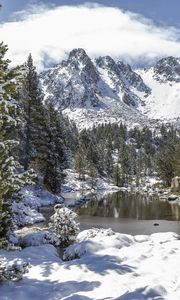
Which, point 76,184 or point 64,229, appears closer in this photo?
point 64,229

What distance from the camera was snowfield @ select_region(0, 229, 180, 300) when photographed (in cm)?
1480

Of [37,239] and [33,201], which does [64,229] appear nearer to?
[37,239]

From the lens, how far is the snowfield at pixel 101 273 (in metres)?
14.8

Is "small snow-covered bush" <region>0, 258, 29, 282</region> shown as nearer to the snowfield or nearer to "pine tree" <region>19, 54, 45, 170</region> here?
the snowfield

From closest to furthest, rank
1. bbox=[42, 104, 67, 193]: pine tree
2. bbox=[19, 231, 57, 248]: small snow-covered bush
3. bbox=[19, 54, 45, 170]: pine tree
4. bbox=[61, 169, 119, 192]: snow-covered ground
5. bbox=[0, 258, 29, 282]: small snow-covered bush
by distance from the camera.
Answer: bbox=[0, 258, 29, 282]: small snow-covered bush
bbox=[19, 231, 57, 248]: small snow-covered bush
bbox=[19, 54, 45, 170]: pine tree
bbox=[42, 104, 67, 193]: pine tree
bbox=[61, 169, 119, 192]: snow-covered ground

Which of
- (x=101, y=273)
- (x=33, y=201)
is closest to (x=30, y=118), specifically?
(x=33, y=201)

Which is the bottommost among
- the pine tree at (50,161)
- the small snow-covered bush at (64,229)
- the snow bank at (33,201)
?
the small snow-covered bush at (64,229)

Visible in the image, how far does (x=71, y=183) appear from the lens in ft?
391

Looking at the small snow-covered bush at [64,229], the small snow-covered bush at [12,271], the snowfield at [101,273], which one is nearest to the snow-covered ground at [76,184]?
the small snow-covered bush at [64,229]

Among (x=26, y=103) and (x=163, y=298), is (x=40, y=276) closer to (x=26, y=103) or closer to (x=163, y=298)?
(x=163, y=298)

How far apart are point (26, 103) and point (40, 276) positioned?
47.0 metres

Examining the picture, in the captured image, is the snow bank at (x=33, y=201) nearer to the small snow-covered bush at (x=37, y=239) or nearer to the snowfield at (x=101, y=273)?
the small snow-covered bush at (x=37, y=239)

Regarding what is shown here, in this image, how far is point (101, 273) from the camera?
17.5 metres

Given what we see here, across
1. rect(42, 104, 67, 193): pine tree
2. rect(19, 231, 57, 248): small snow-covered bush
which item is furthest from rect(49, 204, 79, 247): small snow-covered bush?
rect(42, 104, 67, 193): pine tree
